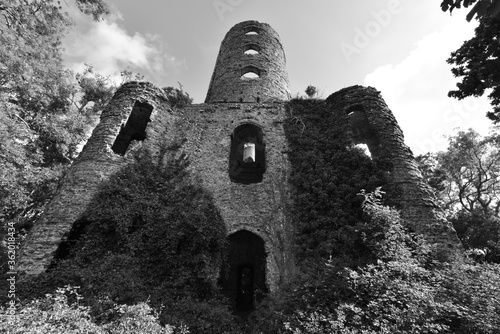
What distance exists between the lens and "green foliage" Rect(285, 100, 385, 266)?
22.7 ft

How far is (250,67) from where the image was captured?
14.5m

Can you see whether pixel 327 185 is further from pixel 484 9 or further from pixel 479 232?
pixel 479 232

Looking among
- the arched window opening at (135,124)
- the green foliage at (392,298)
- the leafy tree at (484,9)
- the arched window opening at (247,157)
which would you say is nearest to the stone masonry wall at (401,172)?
the green foliage at (392,298)

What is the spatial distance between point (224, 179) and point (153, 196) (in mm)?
2290

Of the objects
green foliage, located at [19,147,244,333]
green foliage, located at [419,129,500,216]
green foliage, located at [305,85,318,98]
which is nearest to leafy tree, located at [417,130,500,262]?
green foliage, located at [419,129,500,216]

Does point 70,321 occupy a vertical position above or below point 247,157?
below

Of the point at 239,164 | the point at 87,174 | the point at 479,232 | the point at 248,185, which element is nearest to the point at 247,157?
the point at 239,164

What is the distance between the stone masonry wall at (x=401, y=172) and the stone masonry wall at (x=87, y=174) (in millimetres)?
7224

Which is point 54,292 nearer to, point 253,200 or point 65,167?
point 253,200

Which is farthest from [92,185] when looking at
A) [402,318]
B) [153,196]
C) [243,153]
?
[402,318]

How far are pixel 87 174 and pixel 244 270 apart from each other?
18.8 feet

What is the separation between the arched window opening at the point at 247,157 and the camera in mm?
10352

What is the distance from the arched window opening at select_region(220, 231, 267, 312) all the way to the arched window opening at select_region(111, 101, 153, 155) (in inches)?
218

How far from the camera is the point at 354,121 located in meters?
10.8
